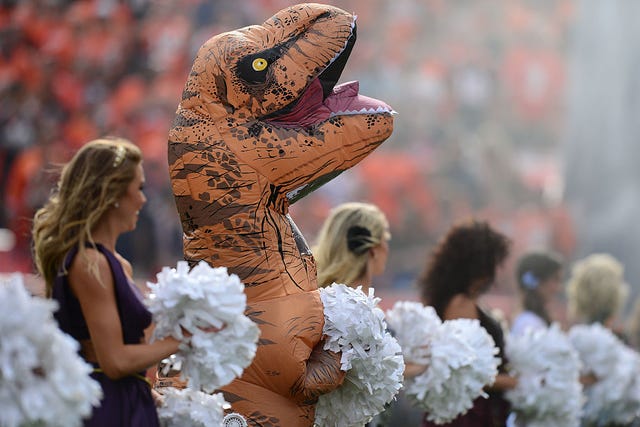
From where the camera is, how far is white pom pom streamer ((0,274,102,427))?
2.66m

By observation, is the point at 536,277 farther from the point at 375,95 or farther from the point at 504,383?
the point at 375,95

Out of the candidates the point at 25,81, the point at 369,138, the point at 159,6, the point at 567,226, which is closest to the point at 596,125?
the point at 567,226

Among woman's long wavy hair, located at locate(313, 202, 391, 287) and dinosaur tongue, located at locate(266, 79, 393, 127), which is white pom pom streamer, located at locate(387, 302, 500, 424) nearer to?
woman's long wavy hair, located at locate(313, 202, 391, 287)

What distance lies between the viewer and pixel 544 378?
523 cm

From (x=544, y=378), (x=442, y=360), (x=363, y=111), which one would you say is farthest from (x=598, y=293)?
(x=363, y=111)

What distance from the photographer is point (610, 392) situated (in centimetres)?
593

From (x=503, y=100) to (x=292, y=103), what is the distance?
11.1 metres

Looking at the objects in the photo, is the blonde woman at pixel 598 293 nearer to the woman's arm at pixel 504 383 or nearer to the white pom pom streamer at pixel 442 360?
the woman's arm at pixel 504 383

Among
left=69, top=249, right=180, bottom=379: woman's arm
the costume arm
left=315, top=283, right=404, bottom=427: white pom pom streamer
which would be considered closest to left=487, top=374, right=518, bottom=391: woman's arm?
left=315, top=283, right=404, bottom=427: white pom pom streamer

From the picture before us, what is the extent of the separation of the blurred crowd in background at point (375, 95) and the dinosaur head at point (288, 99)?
5602 mm

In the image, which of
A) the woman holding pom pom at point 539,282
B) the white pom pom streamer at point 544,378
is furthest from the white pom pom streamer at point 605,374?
the white pom pom streamer at point 544,378

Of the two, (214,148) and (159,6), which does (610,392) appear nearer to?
(214,148)

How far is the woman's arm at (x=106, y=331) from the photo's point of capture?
298 centimetres

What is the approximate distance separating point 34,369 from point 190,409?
0.56 meters
